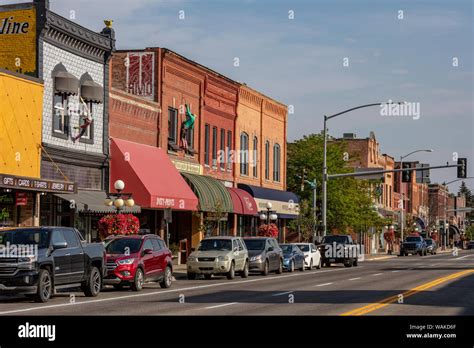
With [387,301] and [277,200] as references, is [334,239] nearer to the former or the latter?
[277,200]

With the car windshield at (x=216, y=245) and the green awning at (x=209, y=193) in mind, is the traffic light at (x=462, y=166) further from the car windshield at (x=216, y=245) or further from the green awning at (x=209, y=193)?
the car windshield at (x=216, y=245)

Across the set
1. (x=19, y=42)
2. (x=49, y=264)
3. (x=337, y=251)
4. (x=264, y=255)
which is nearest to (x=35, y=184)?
(x=19, y=42)

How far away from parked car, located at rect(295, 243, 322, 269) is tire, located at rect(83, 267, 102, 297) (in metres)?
24.1

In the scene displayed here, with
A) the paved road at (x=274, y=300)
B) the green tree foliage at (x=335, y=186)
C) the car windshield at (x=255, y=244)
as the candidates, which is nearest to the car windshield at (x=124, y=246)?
the paved road at (x=274, y=300)

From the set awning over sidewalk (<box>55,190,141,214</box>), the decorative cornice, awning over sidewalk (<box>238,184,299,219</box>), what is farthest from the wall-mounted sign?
awning over sidewalk (<box>238,184,299,219</box>)

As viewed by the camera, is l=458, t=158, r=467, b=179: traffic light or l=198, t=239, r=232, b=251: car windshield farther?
l=458, t=158, r=467, b=179: traffic light

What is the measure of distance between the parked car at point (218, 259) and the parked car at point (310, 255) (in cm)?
1098

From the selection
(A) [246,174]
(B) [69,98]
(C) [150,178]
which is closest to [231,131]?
(A) [246,174]

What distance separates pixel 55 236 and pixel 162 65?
77.9ft

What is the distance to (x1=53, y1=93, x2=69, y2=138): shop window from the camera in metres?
38.7

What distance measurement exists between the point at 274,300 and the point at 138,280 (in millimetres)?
5977

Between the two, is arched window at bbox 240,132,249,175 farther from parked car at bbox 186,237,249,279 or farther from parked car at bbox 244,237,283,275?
parked car at bbox 186,237,249,279

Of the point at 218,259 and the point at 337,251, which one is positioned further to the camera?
the point at 337,251

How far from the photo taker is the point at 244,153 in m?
61.5
